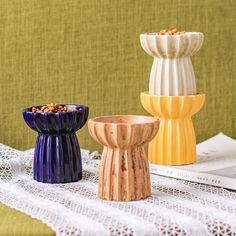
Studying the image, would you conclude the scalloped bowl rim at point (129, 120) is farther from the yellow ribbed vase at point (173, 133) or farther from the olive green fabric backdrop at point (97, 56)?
the olive green fabric backdrop at point (97, 56)

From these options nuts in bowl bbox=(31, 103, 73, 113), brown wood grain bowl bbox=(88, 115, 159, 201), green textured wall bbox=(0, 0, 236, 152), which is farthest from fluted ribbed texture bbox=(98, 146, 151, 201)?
green textured wall bbox=(0, 0, 236, 152)

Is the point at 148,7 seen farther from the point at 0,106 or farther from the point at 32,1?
the point at 0,106

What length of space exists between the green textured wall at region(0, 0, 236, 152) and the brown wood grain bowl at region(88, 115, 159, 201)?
399mm

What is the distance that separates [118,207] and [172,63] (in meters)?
0.28

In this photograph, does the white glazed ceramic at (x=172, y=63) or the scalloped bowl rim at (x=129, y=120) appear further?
the white glazed ceramic at (x=172, y=63)

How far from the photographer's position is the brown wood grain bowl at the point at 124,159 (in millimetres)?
955

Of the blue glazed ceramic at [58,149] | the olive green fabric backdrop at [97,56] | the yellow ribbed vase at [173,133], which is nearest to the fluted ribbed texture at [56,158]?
the blue glazed ceramic at [58,149]

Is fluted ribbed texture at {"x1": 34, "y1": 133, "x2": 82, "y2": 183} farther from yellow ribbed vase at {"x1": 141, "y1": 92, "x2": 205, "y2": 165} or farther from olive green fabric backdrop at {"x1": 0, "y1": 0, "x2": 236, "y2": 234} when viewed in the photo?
olive green fabric backdrop at {"x1": 0, "y1": 0, "x2": 236, "y2": 234}

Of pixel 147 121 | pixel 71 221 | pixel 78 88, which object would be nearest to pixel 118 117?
pixel 147 121

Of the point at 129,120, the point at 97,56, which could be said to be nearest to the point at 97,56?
the point at 97,56

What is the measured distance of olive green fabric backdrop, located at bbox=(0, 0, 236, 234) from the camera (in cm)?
136

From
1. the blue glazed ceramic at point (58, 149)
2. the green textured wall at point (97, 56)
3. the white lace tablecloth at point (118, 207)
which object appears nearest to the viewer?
the white lace tablecloth at point (118, 207)

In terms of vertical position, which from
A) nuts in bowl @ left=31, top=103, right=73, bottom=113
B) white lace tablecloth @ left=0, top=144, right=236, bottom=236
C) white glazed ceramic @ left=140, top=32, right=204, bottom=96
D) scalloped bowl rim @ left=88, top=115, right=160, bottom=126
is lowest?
white lace tablecloth @ left=0, top=144, right=236, bottom=236

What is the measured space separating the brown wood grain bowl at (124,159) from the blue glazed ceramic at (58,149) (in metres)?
0.07
